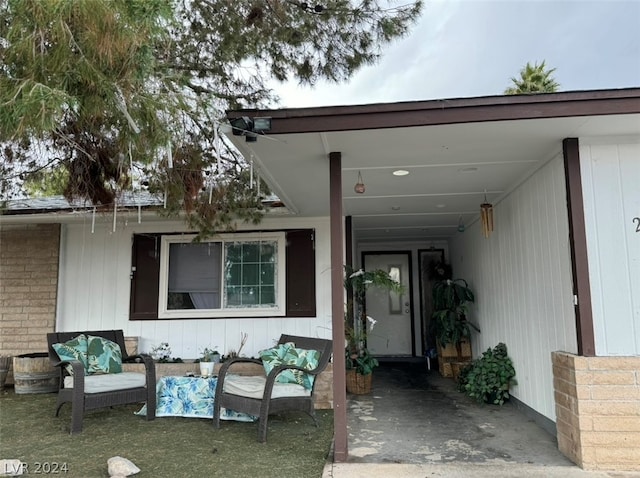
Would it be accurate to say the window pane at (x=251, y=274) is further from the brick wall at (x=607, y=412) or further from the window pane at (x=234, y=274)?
the brick wall at (x=607, y=412)

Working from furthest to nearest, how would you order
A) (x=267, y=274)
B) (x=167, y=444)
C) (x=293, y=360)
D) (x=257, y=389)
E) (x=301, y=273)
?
(x=267, y=274), (x=301, y=273), (x=293, y=360), (x=257, y=389), (x=167, y=444)

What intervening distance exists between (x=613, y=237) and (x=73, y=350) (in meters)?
4.88

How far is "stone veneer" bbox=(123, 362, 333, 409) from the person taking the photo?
527 centimetres

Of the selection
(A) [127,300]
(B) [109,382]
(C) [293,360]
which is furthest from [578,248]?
(A) [127,300]

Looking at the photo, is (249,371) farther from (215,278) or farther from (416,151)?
(416,151)

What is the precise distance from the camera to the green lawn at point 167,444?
3326 mm

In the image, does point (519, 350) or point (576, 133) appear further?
point (519, 350)

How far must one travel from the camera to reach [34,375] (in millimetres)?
5926

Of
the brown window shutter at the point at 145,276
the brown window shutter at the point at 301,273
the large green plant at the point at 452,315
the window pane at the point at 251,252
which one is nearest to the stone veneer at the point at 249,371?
the brown window shutter at the point at 145,276

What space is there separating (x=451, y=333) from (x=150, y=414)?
13.3 feet

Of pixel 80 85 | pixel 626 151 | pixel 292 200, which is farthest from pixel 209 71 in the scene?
pixel 626 151

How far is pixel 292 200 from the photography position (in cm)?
534

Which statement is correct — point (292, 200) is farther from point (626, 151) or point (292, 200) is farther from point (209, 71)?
point (626, 151)

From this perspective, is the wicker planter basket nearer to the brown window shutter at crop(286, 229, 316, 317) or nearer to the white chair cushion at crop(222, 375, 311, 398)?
the brown window shutter at crop(286, 229, 316, 317)
